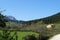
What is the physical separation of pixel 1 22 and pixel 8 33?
1.62 ft

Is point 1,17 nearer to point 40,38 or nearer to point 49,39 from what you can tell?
point 40,38

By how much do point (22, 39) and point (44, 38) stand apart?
3210 millimetres

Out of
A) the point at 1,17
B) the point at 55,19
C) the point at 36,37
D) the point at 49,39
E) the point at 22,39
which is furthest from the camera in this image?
the point at 55,19

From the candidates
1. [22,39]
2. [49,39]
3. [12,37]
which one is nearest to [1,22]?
[12,37]

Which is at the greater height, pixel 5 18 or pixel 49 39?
pixel 5 18

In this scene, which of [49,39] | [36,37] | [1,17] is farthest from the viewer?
[49,39]

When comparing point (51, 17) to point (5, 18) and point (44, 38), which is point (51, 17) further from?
point (5, 18)

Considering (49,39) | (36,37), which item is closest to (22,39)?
(36,37)

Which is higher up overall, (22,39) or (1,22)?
(1,22)

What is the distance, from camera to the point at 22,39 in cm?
1880

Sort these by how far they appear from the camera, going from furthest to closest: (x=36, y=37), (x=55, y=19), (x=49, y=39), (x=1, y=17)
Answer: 1. (x=55, y=19)
2. (x=49, y=39)
3. (x=36, y=37)
4. (x=1, y=17)

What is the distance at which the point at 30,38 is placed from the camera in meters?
18.8

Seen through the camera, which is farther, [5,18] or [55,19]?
[55,19]

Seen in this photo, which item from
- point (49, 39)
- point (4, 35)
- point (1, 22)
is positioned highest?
point (1, 22)
